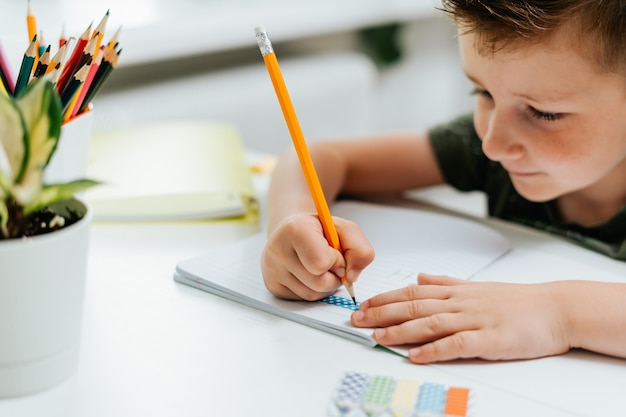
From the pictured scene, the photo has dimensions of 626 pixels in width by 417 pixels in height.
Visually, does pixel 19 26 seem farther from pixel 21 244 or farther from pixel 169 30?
pixel 21 244

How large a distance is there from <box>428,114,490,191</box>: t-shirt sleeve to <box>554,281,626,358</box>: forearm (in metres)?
0.41

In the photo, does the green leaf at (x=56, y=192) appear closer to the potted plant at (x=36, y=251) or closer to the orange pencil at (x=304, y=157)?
the potted plant at (x=36, y=251)

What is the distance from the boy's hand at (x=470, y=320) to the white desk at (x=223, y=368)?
0.01m

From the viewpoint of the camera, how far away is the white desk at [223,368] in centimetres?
46

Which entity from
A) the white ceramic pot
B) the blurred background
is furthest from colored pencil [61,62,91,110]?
the blurred background

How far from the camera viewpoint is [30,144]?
1.31ft

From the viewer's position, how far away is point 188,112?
128cm

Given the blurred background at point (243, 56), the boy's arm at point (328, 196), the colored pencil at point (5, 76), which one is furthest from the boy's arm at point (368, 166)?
the blurred background at point (243, 56)

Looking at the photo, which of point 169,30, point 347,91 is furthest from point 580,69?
point 347,91

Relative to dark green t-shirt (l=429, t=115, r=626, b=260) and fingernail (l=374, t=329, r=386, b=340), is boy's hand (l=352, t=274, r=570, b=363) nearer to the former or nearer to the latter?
fingernail (l=374, t=329, r=386, b=340)

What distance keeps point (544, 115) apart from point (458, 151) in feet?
0.84

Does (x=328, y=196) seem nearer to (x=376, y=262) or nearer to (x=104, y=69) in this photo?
(x=376, y=262)

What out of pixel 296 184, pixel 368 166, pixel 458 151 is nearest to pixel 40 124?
pixel 296 184

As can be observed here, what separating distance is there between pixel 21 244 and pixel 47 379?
10 cm
